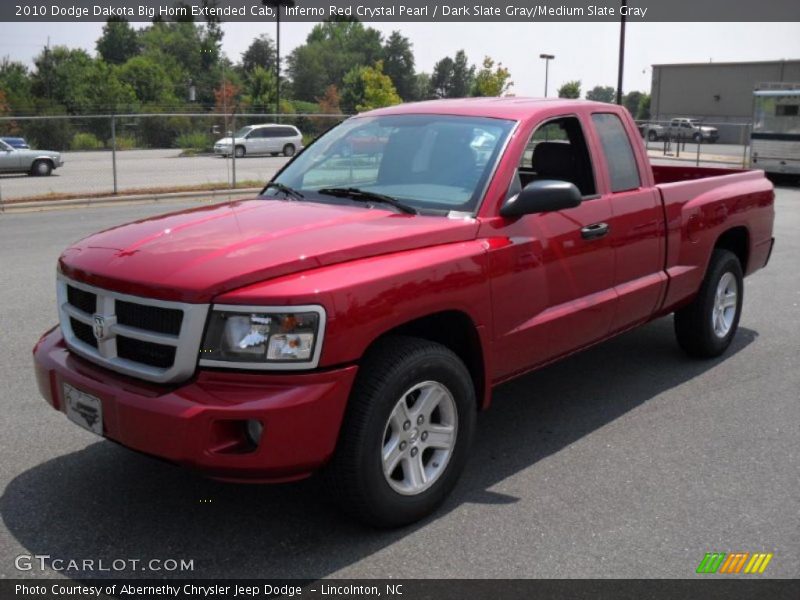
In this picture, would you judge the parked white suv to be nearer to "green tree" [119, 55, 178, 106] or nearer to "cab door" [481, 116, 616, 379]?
"cab door" [481, 116, 616, 379]

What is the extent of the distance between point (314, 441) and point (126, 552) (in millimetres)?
956

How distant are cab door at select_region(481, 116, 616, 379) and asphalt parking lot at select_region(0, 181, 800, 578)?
2.03 feet

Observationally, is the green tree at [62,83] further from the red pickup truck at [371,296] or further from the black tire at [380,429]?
the black tire at [380,429]

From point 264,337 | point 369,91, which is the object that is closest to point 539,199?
point 264,337

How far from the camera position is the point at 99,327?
361 cm

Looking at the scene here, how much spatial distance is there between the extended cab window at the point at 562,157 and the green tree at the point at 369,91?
52598mm

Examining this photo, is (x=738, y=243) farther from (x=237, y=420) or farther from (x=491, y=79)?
(x=491, y=79)

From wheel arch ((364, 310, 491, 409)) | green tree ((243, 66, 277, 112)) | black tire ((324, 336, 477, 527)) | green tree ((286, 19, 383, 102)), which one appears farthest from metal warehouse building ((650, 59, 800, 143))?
black tire ((324, 336, 477, 527))

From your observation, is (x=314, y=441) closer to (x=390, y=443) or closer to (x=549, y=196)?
(x=390, y=443)

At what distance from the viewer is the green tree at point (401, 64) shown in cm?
11981

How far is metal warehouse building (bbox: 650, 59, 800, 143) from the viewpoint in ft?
215

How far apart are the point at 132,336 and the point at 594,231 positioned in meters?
2.61

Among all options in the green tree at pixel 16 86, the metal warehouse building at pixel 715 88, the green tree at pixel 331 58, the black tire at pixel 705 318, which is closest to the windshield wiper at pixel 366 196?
the black tire at pixel 705 318

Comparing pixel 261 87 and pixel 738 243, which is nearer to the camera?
pixel 738 243
